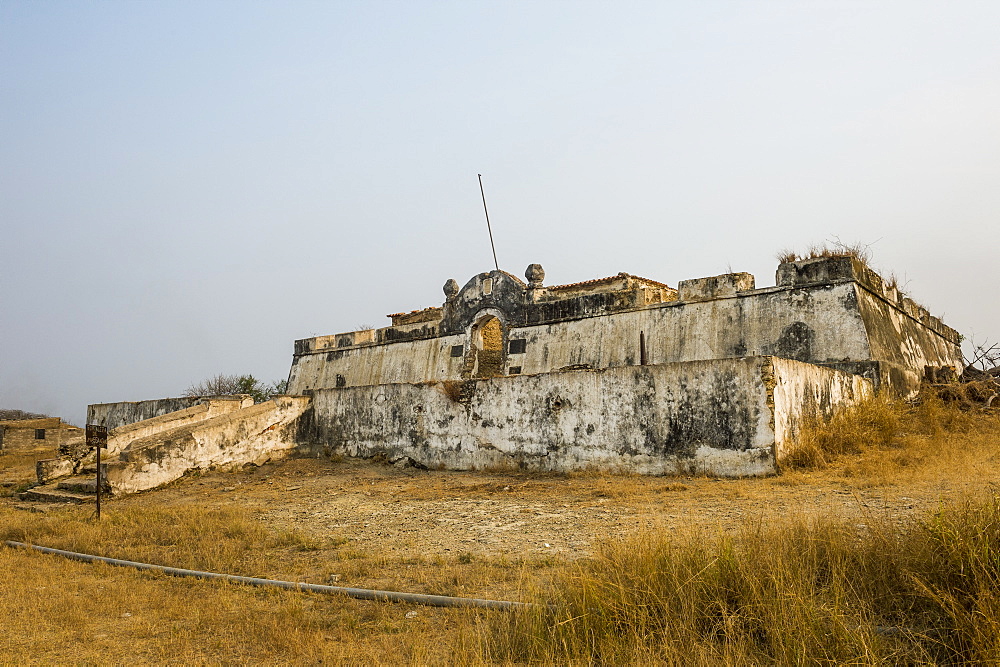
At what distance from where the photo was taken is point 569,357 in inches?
697

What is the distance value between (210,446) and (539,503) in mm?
7823

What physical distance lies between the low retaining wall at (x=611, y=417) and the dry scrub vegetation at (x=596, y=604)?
4.22 m

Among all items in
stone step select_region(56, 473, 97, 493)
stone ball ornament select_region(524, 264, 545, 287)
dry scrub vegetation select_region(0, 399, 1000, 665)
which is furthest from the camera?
stone ball ornament select_region(524, 264, 545, 287)

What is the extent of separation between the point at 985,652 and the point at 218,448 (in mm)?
13280

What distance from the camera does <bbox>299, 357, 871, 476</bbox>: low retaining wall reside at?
9.84 metres

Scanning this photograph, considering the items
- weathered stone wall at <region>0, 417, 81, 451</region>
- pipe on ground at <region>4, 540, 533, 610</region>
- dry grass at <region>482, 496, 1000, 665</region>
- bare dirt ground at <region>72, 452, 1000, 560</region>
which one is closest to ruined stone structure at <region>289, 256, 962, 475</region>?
bare dirt ground at <region>72, 452, 1000, 560</region>

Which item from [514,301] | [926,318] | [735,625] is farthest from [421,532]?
[926,318]

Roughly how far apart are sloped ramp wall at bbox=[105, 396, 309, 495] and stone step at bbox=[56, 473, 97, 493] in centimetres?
28

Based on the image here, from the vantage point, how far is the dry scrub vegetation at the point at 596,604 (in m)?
3.49

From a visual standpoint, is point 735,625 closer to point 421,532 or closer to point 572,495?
point 421,532

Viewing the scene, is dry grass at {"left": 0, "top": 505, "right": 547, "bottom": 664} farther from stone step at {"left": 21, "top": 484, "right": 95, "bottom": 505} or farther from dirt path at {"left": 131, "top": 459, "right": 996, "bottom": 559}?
stone step at {"left": 21, "top": 484, "right": 95, "bottom": 505}

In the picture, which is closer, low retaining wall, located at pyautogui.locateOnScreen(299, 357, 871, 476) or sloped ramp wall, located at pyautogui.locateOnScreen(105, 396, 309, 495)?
low retaining wall, located at pyautogui.locateOnScreen(299, 357, 871, 476)

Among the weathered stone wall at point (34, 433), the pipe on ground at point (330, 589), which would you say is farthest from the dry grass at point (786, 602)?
the weathered stone wall at point (34, 433)

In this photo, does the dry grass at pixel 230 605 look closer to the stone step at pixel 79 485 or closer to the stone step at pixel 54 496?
the stone step at pixel 54 496
